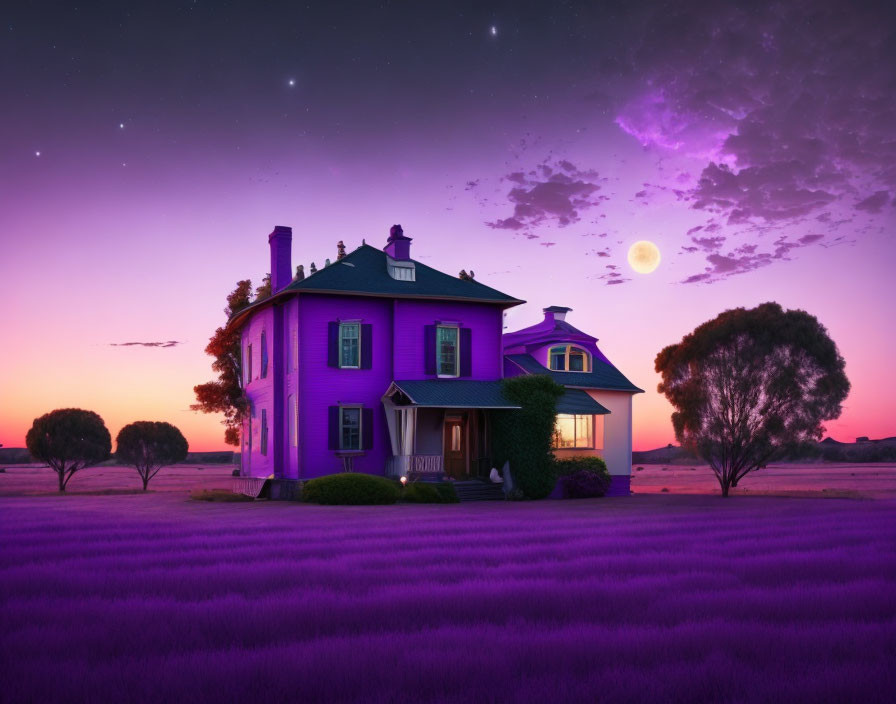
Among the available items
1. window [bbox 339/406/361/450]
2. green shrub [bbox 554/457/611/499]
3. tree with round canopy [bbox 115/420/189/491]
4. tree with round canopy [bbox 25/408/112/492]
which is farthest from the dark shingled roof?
tree with round canopy [bbox 115/420/189/491]

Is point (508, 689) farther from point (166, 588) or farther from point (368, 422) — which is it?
point (368, 422)

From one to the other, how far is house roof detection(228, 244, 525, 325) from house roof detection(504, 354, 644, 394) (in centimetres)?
464

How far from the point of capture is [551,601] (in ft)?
31.4

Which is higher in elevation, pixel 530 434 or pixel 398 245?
pixel 398 245

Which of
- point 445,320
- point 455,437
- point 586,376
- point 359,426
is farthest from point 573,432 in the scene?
point 359,426

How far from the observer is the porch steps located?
3356 cm

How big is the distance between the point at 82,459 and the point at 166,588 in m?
44.3

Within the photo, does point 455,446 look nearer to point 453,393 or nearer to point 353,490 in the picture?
point 453,393

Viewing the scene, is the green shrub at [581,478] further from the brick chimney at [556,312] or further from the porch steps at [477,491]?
the brick chimney at [556,312]

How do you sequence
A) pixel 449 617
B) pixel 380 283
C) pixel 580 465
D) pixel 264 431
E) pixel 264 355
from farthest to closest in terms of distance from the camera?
pixel 264 355, pixel 264 431, pixel 580 465, pixel 380 283, pixel 449 617

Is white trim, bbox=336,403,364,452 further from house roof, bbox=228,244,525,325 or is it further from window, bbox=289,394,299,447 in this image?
house roof, bbox=228,244,525,325

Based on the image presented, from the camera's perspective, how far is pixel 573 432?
3984 centimetres

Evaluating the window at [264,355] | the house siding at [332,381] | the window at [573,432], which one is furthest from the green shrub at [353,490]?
the window at [573,432]

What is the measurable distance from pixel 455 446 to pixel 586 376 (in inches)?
343
